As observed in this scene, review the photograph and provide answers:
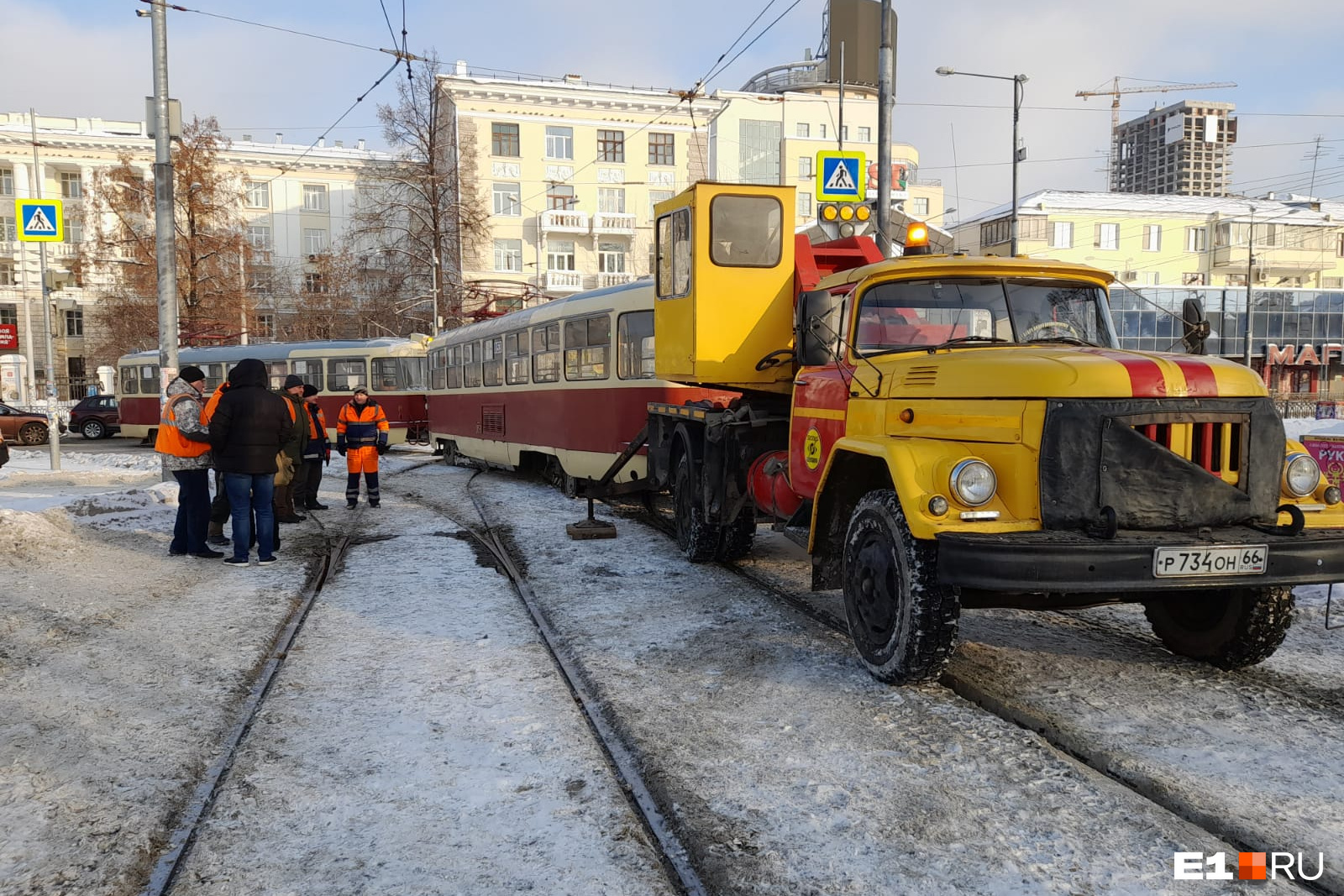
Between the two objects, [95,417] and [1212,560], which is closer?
[1212,560]

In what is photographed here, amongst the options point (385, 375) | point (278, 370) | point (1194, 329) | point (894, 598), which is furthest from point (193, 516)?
point (278, 370)

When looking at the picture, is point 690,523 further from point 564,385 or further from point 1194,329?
point 564,385

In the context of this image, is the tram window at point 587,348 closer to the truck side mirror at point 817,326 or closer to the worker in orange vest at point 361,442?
the worker in orange vest at point 361,442

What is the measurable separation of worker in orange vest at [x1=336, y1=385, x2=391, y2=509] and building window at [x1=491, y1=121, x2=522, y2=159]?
140 feet

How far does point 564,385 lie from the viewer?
1370 centimetres

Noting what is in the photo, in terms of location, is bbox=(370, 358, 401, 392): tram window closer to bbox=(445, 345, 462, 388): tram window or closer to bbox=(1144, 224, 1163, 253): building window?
bbox=(445, 345, 462, 388): tram window

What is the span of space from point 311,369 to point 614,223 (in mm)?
30671

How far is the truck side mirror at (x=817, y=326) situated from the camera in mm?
6105

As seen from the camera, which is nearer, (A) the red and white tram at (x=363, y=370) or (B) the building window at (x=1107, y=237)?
(A) the red and white tram at (x=363, y=370)

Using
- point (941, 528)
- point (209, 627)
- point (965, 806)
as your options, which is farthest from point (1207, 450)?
point (209, 627)

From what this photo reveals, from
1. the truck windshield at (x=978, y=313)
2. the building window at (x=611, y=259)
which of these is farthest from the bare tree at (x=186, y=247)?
the truck windshield at (x=978, y=313)

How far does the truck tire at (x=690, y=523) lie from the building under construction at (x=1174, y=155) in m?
146

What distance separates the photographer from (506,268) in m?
53.6

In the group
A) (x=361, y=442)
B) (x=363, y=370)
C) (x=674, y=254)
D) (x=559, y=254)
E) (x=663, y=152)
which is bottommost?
(x=361, y=442)
